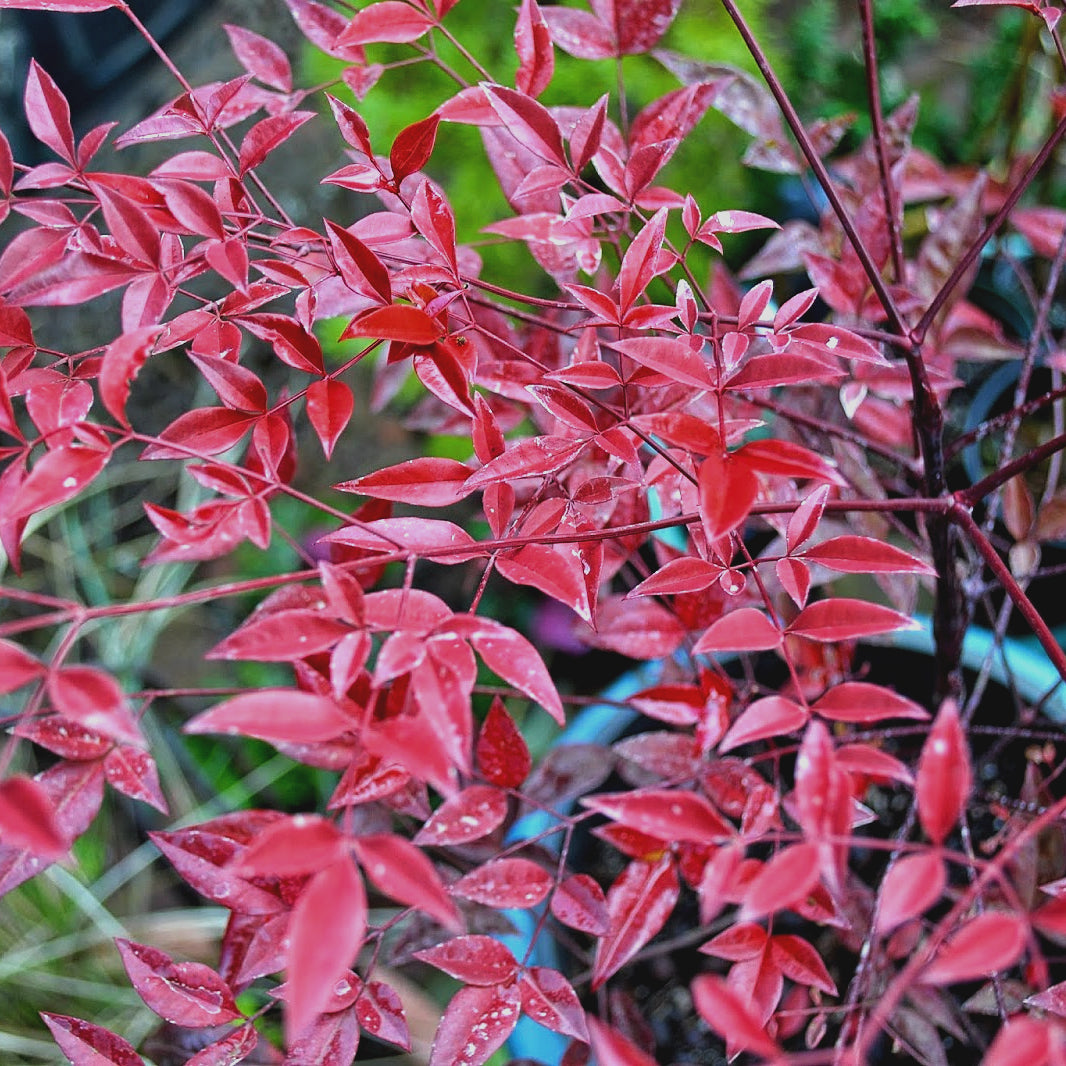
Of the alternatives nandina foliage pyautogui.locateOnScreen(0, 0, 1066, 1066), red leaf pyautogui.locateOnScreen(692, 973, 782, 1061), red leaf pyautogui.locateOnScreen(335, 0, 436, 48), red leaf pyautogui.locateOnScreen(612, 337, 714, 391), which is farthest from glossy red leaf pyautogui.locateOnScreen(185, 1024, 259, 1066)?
red leaf pyautogui.locateOnScreen(335, 0, 436, 48)

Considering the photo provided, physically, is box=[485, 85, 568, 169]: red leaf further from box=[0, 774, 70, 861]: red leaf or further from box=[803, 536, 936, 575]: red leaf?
box=[0, 774, 70, 861]: red leaf

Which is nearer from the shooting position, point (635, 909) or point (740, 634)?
point (740, 634)

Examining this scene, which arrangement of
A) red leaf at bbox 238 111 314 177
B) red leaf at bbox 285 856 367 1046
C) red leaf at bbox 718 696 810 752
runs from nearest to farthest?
red leaf at bbox 285 856 367 1046 < red leaf at bbox 718 696 810 752 < red leaf at bbox 238 111 314 177

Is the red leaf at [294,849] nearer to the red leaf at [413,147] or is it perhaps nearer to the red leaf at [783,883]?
the red leaf at [783,883]

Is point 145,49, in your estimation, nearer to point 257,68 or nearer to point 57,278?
point 257,68

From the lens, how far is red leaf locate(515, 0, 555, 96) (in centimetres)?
51

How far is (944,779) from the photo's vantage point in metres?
0.30

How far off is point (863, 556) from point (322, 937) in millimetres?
278

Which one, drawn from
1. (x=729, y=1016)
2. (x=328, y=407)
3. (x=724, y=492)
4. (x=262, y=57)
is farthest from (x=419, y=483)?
(x=262, y=57)

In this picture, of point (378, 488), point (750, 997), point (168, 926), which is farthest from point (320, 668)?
point (168, 926)

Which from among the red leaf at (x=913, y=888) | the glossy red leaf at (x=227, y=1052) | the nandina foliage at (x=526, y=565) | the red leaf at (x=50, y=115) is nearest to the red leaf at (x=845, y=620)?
the nandina foliage at (x=526, y=565)

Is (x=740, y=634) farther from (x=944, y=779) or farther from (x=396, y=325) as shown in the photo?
(x=396, y=325)

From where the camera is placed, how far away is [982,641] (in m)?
0.87

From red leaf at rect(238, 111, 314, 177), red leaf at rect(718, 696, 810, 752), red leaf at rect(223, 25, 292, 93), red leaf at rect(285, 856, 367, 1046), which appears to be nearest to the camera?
red leaf at rect(285, 856, 367, 1046)
